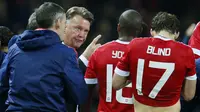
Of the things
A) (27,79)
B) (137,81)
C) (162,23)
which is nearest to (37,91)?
(27,79)

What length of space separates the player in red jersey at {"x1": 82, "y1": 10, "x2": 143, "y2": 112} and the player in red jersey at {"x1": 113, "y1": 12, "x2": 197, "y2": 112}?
0.18m

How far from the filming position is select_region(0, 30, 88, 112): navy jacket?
3.86 metres

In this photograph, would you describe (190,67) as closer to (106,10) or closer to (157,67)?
(157,67)

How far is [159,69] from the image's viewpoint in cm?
407

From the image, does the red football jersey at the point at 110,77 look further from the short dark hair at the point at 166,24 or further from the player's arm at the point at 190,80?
the player's arm at the point at 190,80

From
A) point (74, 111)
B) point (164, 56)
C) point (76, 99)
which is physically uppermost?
point (164, 56)

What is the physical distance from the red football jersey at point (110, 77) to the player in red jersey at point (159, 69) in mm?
174

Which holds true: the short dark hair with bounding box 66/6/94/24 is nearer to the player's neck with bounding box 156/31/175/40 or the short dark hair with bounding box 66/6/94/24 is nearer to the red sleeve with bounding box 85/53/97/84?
the red sleeve with bounding box 85/53/97/84

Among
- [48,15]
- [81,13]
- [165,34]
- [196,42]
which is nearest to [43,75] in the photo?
[48,15]

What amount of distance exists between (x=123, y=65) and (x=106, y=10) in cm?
581

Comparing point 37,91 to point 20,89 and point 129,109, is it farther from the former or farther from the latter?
point 129,109

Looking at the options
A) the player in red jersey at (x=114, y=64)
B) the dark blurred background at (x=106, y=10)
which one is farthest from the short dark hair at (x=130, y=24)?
the dark blurred background at (x=106, y=10)

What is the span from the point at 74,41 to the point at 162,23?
1018mm

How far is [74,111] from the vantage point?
15.1 ft
